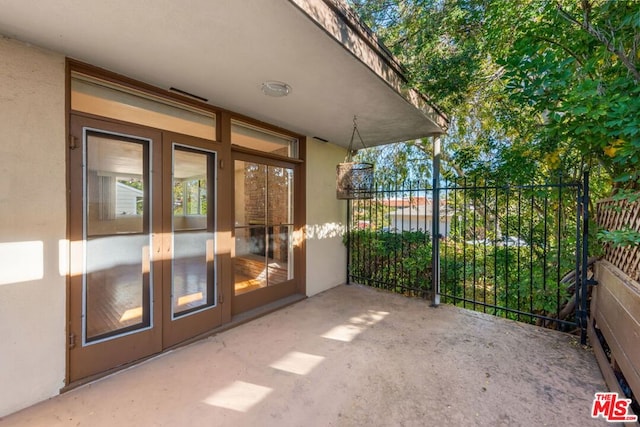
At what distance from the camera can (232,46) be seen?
5.48 ft

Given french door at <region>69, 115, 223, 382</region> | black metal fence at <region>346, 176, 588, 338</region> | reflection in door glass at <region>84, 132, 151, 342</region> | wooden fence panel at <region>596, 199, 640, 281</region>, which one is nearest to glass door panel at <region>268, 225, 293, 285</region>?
french door at <region>69, 115, 223, 382</region>

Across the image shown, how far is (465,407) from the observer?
5.70 ft

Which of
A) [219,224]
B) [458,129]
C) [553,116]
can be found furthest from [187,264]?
[458,129]

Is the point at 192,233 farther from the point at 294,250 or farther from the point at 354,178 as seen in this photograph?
the point at 354,178

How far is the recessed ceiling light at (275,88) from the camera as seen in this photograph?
7.17 feet

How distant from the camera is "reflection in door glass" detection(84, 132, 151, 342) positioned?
6.52 feet

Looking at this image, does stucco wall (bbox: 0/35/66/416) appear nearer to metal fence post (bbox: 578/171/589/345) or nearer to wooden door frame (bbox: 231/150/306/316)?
wooden door frame (bbox: 231/150/306/316)

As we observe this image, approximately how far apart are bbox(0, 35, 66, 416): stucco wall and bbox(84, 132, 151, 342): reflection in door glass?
0.18m

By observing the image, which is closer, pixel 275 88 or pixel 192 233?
pixel 275 88

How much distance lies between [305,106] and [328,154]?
62.1 inches

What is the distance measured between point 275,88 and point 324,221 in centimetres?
231

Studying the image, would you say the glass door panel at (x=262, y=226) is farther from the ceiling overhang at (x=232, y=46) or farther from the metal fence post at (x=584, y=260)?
the metal fence post at (x=584, y=260)

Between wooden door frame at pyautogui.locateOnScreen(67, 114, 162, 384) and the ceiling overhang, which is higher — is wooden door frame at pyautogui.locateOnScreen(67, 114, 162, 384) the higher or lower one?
the lower one

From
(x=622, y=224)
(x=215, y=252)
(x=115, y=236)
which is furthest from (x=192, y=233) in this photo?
(x=622, y=224)
